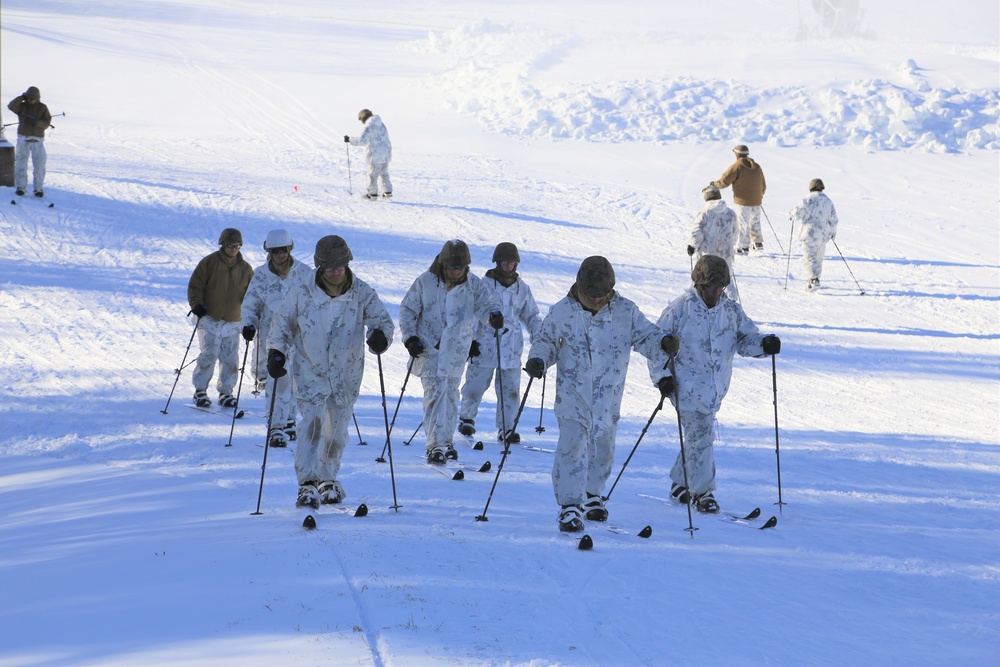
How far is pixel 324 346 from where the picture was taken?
7.31m

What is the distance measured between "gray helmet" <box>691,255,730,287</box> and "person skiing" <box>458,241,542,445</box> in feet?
5.57

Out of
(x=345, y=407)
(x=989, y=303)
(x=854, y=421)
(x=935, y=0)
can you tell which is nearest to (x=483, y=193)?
(x=989, y=303)

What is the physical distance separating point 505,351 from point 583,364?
2.38 meters

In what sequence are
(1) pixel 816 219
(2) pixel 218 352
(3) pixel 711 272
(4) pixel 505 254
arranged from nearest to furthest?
(3) pixel 711 272, (4) pixel 505 254, (2) pixel 218 352, (1) pixel 816 219

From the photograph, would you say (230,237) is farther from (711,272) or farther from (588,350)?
(711,272)

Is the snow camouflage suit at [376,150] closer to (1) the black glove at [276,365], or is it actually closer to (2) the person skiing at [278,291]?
(2) the person skiing at [278,291]

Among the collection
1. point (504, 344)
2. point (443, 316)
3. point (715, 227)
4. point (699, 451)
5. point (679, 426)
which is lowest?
point (699, 451)

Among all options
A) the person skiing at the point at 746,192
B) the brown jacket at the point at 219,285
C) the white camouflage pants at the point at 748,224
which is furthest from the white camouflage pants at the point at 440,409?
the white camouflage pants at the point at 748,224

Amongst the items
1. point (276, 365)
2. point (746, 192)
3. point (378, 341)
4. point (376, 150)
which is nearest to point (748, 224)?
point (746, 192)

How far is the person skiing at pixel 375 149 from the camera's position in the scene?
20.1 meters

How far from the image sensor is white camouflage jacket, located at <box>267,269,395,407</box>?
726 cm

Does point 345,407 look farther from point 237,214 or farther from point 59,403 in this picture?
point 237,214

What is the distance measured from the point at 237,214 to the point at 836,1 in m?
42.2

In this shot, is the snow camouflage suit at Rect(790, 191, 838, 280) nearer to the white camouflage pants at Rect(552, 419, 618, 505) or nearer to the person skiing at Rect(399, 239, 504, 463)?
the person skiing at Rect(399, 239, 504, 463)
